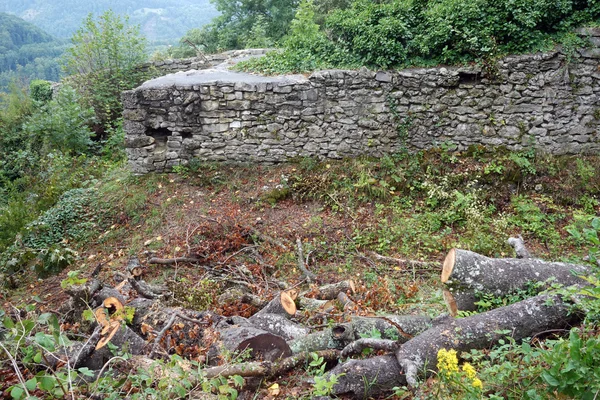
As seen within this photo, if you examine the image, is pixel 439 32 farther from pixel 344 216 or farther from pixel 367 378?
pixel 367 378

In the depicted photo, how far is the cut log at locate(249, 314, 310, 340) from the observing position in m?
3.91

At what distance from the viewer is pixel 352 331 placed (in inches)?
140

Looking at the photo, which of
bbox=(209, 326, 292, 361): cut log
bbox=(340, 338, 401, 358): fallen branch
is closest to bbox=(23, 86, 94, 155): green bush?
bbox=(209, 326, 292, 361): cut log

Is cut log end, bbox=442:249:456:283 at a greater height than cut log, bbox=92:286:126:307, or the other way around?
cut log end, bbox=442:249:456:283

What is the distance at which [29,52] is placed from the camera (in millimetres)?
51219

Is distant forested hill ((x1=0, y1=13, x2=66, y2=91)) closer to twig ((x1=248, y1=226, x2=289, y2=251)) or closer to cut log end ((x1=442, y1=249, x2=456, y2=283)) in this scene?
twig ((x1=248, y1=226, x2=289, y2=251))

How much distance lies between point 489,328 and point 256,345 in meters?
1.86

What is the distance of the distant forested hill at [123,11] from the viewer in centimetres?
6412

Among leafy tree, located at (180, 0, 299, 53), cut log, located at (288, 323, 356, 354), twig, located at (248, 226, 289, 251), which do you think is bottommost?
twig, located at (248, 226, 289, 251)

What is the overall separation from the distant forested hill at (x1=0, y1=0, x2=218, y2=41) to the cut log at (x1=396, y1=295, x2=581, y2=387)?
2510 inches

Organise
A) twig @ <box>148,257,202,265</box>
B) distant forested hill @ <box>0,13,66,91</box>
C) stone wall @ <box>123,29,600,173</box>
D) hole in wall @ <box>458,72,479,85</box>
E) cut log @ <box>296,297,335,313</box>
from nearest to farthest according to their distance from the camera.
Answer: cut log @ <box>296,297,335,313</box> < twig @ <box>148,257,202,265</box> < stone wall @ <box>123,29,600,173</box> < hole in wall @ <box>458,72,479,85</box> < distant forested hill @ <box>0,13,66,91</box>

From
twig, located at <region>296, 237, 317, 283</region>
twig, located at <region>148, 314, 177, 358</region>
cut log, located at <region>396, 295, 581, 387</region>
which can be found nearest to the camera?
cut log, located at <region>396, 295, 581, 387</region>

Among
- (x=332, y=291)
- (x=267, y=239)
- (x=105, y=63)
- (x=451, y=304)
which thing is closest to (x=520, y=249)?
(x=451, y=304)

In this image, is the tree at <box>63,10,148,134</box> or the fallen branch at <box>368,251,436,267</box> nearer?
the fallen branch at <box>368,251,436,267</box>
